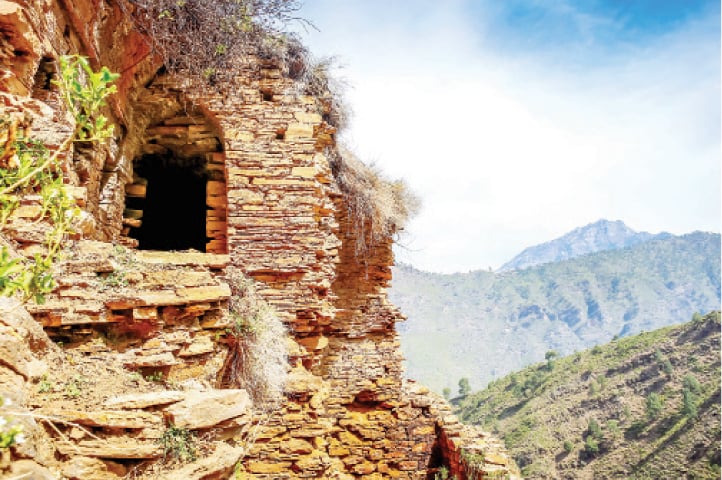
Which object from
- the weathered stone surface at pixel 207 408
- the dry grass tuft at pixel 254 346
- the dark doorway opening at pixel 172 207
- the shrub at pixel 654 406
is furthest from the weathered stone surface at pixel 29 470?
the shrub at pixel 654 406

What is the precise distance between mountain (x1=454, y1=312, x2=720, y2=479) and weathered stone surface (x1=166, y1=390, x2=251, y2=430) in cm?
3462

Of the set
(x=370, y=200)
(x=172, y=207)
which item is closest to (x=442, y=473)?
(x=370, y=200)

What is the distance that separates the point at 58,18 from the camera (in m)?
5.21

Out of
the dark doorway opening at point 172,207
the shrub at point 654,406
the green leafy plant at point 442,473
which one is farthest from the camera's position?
the shrub at point 654,406

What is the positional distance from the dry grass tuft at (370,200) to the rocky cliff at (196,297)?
0.44ft

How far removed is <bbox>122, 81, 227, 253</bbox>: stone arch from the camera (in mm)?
7402

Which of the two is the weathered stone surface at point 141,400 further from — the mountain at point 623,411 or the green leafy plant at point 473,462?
the mountain at point 623,411

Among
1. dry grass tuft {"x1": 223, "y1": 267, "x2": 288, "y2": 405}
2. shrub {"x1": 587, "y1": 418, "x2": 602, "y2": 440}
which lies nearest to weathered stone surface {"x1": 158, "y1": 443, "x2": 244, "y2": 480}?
dry grass tuft {"x1": 223, "y1": 267, "x2": 288, "y2": 405}

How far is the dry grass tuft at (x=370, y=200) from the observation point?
9.42 meters

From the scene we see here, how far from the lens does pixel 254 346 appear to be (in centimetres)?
585

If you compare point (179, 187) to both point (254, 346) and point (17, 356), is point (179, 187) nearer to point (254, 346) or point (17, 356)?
point (254, 346)

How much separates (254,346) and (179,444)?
2.60 metres

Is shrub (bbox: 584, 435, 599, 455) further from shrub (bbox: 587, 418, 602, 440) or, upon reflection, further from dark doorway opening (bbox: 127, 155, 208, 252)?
dark doorway opening (bbox: 127, 155, 208, 252)

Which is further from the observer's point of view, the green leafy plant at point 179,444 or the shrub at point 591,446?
the shrub at point 591,446
